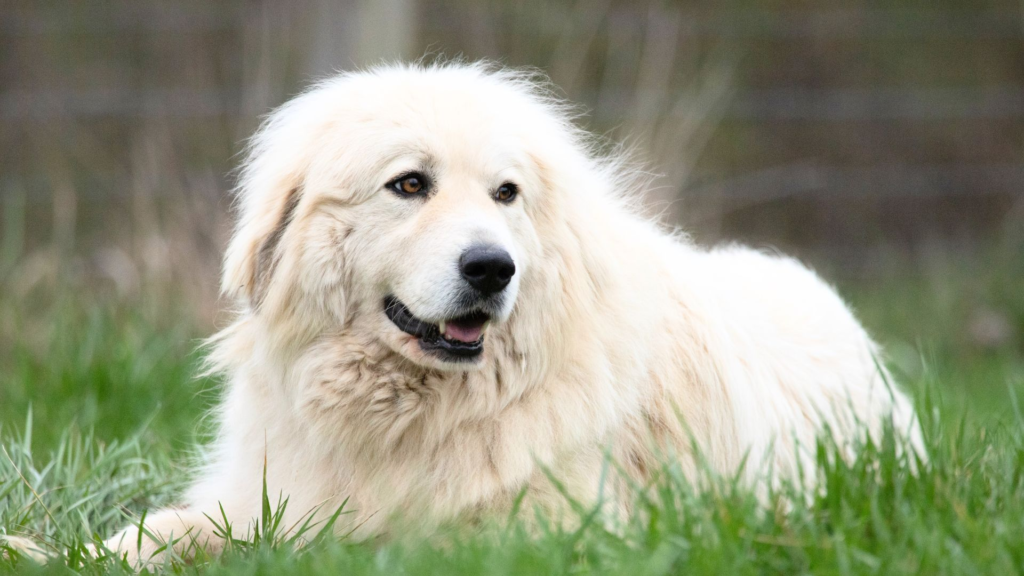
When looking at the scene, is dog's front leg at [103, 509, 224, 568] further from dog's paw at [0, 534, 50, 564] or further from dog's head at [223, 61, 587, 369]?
dog's head at [223, 61, 587, 369]

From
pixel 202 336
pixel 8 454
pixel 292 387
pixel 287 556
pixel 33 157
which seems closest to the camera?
pixel 287 556

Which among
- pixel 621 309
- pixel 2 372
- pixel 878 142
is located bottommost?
pixel 2 372

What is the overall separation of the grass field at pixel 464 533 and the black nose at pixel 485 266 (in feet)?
2.08

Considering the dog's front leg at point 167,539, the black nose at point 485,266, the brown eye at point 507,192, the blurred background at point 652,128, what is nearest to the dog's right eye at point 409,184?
the brown eye at point 507,192

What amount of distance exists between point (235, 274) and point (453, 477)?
0.94m

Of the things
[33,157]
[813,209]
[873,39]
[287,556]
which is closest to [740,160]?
[813,209]

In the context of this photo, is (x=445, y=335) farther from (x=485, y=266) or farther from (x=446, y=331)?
(x=485, y=266)

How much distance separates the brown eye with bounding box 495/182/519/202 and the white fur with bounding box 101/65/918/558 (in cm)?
3

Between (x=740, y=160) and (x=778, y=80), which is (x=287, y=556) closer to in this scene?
(x=740, y=160)

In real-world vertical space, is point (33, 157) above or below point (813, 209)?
below

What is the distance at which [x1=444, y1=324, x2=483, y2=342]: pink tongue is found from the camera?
2938 mm

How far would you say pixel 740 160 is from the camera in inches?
374

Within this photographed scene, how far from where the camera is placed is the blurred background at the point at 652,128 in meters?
6.33

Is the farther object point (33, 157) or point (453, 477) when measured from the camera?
point (33, 157)
